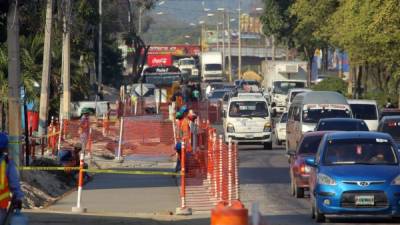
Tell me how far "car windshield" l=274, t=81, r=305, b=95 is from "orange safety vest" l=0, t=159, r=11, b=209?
5680cm

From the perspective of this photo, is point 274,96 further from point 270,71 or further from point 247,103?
point 247,103

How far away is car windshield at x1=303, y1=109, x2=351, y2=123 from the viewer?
36969 mm

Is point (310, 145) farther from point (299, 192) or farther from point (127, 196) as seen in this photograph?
point (127, 196)

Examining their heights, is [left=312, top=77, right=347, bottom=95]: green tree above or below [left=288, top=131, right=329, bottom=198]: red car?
below

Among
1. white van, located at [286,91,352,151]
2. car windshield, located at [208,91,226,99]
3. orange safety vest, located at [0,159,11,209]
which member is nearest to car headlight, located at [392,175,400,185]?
orange safety vest, located at [0,159,11,209]

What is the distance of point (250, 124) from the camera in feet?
141

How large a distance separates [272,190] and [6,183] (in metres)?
15.0

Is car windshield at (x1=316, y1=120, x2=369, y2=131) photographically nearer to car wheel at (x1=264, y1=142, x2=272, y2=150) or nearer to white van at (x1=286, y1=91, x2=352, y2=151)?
white van at (x1=286, y1=91, x2=352, y2=151)

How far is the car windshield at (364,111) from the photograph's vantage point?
41.5 meters

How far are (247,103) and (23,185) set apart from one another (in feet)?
70.4

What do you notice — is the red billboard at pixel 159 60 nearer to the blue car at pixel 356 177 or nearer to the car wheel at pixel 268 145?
the car wheel at pixel 268 145

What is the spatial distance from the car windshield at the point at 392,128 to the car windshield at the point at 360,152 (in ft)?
31.7

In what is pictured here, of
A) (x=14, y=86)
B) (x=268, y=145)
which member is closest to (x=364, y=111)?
(x=268, y=145)

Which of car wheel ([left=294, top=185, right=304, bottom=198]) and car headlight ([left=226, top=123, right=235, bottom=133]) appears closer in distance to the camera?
car wheel ([left=294, top=185, right=304, bottom=198])
